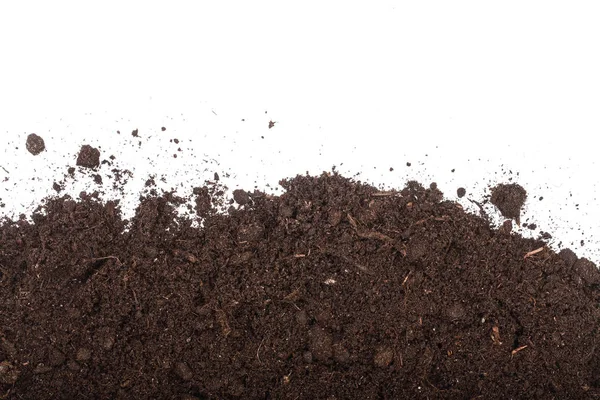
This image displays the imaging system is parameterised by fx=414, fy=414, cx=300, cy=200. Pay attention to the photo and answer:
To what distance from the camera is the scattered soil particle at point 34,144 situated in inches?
59.8

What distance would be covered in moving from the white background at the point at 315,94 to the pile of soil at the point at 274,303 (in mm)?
167

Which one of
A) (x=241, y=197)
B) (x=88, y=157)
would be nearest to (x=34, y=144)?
(x=88, y=157)

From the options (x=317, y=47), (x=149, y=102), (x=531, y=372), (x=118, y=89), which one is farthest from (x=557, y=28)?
(x=118, y=89)

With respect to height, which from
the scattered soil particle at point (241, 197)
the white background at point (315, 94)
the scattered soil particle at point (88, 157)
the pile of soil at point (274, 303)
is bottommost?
the pile of soil at point (274, 303)

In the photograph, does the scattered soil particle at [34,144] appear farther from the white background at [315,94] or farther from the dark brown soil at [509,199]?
the dark brown soil at [509,199]

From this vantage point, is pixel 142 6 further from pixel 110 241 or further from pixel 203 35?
pixel 110 241

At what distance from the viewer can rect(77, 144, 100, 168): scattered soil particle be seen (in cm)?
150

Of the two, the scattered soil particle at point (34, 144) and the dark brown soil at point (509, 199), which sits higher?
the scattered soil particle at point (34, 144)

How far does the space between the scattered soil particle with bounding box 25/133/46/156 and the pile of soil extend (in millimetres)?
215

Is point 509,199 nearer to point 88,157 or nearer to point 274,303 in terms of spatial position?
point 274,303

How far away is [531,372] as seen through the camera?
150 centimetres

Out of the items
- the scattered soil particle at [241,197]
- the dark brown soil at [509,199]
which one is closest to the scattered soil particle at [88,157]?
the scattered soil particle at [241,197]

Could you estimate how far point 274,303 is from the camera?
4.76ft

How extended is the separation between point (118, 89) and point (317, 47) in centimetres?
76
